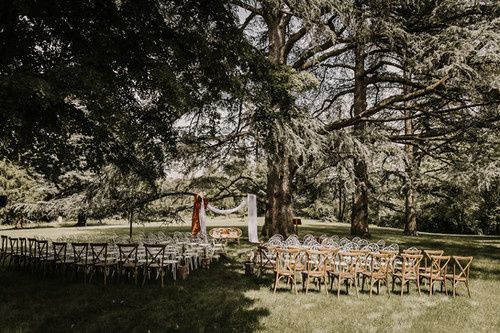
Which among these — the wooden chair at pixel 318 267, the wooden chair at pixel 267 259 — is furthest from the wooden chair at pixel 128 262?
the wooden chair at pixel 318 267

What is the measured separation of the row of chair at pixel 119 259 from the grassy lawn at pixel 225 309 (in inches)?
18.2

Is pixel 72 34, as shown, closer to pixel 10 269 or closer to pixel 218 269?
pixel 218 269

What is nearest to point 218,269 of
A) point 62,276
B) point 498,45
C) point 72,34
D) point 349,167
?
point 62,276

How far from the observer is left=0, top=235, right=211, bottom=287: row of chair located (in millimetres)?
9922

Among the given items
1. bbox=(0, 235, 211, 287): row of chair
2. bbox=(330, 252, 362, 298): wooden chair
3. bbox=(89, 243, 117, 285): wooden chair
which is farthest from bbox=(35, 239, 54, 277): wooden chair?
bbox=(330, 252, 362, 298): wooden chair

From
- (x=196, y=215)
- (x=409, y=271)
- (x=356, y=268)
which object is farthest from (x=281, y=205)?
(x=409, y=271)

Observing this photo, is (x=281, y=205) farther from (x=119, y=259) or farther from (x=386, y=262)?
(x=119, y=259)

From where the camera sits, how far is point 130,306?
810cm

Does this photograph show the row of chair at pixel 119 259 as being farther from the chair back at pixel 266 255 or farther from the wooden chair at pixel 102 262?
the chair back at pixel 266 255

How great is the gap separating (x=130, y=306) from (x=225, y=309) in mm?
1919

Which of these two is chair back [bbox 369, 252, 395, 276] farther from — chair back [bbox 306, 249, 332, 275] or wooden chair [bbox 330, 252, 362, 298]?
chair back [bbox 306, 249, 332, 275]

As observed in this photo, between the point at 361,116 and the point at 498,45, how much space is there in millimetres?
4040

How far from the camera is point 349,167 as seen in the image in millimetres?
13703

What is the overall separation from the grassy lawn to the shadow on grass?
0.02 metres
